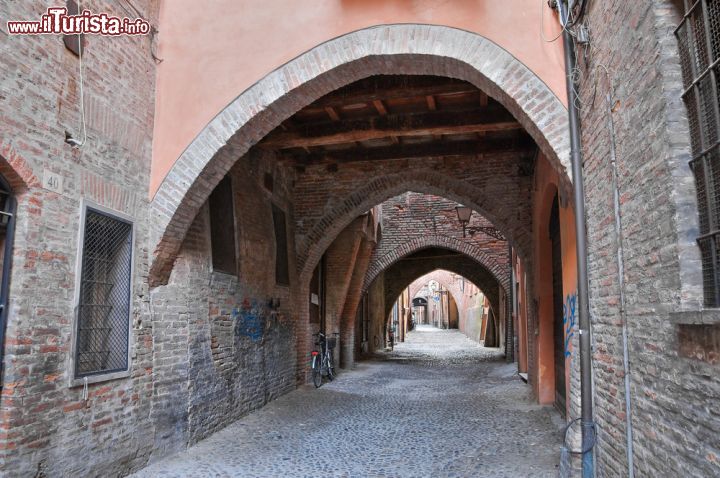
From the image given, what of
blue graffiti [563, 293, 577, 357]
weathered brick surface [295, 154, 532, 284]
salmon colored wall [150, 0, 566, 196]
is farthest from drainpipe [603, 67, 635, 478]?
weathered brick surface [295, 154, 532, 284]

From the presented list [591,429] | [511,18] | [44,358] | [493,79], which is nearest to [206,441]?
[44,358]

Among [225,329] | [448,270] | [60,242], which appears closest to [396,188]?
[225,329]

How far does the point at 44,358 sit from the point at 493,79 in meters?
4.22

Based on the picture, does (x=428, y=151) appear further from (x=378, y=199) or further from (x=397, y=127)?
(x=397, y=127)

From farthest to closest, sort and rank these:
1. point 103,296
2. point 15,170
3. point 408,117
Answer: point 408,117
point 103,296
point 15,170

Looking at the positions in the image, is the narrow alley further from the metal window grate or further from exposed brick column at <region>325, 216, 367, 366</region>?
exposed brick column at <region>325, 216, 367, 366</region>

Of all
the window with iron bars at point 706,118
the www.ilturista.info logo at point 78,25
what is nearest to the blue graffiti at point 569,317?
the window with iron bars at point 706,118

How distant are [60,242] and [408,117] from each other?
500cm

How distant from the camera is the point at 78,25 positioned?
15.3 ft

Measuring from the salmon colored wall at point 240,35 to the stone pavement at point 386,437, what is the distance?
284 cm

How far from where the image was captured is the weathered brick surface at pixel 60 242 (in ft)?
12.9

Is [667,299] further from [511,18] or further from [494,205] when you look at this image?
[494,205]

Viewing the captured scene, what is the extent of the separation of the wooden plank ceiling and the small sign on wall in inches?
148

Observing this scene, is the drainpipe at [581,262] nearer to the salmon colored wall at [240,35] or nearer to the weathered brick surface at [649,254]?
the weathered brick surface at [649,254]
